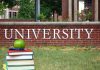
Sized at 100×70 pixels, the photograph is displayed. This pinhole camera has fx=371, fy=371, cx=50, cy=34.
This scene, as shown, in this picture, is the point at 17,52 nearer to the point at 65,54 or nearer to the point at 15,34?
the point at 65,54

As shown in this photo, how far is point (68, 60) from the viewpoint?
34.8 ft

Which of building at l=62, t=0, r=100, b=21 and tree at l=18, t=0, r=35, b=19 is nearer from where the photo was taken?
building at l=62, t=0, r=100, b=21

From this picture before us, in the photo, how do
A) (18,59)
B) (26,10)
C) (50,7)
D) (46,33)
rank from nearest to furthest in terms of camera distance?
(18,59), (46,33), (50,7), (26,10)

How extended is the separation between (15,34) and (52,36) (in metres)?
1.44

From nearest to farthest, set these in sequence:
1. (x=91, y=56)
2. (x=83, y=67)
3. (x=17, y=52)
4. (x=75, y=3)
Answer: (x=17, y=52) → (x=83, y=67) → (x=91, y=56) → (x=75, y=3)

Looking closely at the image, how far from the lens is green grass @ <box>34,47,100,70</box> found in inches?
367

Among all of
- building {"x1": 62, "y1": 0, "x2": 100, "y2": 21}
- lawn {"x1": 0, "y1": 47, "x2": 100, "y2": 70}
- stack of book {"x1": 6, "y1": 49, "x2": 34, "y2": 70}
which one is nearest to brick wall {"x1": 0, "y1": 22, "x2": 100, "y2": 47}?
lawn {"x1": 0, "y1": 47, "x2": 100, "y2": 70}

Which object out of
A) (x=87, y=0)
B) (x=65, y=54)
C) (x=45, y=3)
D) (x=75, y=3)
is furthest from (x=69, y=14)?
(x=45, y=3)

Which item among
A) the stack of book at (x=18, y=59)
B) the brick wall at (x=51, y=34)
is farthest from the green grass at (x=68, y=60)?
the stack of book at (x=18, y=59)

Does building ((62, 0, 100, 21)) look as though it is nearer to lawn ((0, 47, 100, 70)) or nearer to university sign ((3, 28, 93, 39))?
university sign ((3, 28, 93, 39))

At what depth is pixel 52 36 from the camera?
14414 millimetres

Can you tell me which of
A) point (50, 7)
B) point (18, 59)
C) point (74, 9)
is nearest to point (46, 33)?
point (74, 9)

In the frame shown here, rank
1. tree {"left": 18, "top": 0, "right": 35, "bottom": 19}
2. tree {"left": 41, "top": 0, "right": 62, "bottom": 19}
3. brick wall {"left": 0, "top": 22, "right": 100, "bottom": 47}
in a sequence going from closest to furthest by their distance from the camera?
1. brick wall {"left": 0, "top": 22, "right": 100, "bottom": 47}
2. tree {"left": 41, "top": 0, "right": 62, "bottom": 19}
3. tree {"left": 18, "top": 0, "right": 35, "bottom": 19}

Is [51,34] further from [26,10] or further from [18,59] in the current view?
[26,10]
